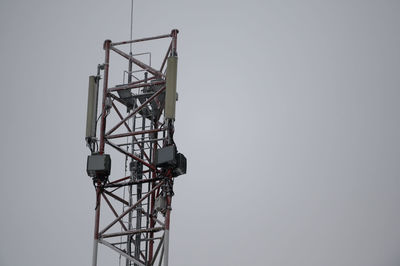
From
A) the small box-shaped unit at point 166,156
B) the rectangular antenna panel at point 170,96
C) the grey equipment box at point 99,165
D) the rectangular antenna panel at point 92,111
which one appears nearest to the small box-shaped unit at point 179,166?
the small box-shaped unit at point 166,156

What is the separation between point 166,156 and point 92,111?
4.29m

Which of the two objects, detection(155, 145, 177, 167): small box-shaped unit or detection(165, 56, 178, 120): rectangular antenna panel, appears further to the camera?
detection(165, 56, 178, 120): rectangular antenna panel

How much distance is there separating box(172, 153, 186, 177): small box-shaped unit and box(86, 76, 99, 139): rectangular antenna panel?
408 centimetres

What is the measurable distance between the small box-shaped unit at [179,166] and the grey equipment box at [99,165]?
2.94 m

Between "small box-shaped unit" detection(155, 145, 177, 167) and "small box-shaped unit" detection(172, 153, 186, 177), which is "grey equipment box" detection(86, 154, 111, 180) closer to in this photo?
"small box-shaped unit" detection(155, 145, 177, 167)

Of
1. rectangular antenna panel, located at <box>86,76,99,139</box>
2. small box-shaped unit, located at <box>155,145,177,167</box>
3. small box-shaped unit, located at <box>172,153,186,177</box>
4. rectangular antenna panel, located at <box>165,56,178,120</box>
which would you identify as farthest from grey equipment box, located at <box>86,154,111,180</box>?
rectangular antenna panel, located at <box>165,56,178,120</box>

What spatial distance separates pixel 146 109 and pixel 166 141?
10.0 feet

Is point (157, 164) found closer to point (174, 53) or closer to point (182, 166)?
point (182, 166)

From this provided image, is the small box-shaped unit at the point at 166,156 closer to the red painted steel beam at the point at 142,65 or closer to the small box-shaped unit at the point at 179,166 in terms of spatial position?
the small box-shaped unit at the point at 179,166

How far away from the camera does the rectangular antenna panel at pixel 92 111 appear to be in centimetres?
3509

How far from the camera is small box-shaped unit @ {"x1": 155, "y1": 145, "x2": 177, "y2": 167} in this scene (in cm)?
3316

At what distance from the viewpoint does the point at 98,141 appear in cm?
3534

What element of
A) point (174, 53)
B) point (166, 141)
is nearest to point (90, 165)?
point (166, 141)

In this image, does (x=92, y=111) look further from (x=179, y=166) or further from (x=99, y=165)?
(x=179, y=166)
